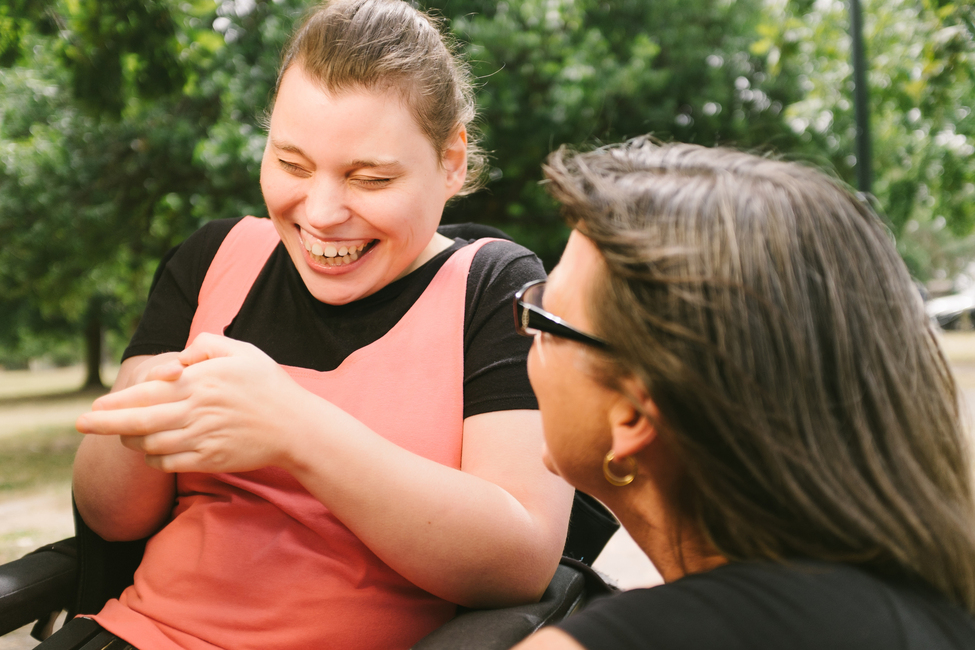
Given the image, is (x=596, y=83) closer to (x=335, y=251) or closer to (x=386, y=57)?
(x=386, y=57)

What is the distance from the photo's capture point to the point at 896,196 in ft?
36.7

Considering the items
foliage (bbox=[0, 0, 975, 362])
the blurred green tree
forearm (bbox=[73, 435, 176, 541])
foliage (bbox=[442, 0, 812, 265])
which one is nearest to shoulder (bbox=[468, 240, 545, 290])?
forearm (bbox=[73, 435, 176, 541])

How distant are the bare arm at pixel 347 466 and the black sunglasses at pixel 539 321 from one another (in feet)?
0.98

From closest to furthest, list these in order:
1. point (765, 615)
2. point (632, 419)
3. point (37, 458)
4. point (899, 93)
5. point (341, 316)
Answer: point (765, 615), point (632, 419), point (341, 316), point (899, 93), point (37, 458)

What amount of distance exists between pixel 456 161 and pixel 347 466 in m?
0.76

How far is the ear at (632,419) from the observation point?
0.96 meters

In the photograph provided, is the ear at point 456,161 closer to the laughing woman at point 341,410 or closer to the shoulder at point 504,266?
the laughing woman at point 341,410

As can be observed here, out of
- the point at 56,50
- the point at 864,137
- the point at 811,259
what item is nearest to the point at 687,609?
the point at 811,259

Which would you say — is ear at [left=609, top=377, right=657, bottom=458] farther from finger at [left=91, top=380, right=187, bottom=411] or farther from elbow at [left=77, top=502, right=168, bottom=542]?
elbow at [left=77, top=502, right=168, bottom=542]

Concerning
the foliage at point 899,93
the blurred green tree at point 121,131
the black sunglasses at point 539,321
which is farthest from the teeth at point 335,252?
the foliage at point 899,93

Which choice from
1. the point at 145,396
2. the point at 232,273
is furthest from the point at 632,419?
the point at 232,273

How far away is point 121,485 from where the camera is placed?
4.78ft

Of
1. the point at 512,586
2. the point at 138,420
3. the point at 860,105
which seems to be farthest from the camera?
the point at 860,105

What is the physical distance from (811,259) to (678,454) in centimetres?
29
